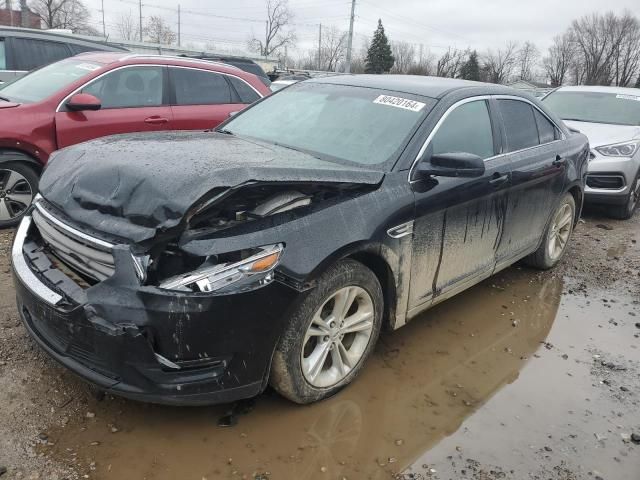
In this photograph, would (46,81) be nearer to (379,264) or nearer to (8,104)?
(8,104)

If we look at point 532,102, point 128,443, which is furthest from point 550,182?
point 128,443

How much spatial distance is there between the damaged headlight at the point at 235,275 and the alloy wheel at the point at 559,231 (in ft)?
11.4

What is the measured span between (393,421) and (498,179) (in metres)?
1.89

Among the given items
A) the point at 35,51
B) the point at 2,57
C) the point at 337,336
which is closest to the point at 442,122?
the point at 337,336

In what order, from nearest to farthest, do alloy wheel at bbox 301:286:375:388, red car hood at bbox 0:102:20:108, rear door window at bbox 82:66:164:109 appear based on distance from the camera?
alloy wheel at bbox 301:286:375:388, red car hood at bbox 0:102:20:108, rear door window at bbox 82:66:164:109

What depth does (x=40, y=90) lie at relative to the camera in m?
5.50

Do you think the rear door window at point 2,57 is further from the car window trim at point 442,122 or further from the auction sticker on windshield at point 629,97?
the auction sticker on windshield at point 629,97

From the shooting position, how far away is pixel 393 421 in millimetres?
2920

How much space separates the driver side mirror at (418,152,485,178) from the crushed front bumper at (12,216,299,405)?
1265mm

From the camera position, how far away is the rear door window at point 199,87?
6137 millimetres

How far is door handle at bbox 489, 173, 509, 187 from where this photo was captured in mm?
3798

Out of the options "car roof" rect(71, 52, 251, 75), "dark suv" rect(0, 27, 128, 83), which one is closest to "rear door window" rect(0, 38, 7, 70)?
"dark suv" rect(0, 27, 128, 83)

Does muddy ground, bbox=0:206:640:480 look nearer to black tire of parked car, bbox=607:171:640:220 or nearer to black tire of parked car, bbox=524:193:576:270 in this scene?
black tire of parked car, bbox=524:193:576:270

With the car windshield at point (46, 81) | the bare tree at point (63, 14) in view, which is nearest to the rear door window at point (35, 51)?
the car windshield at point (46, 81)
